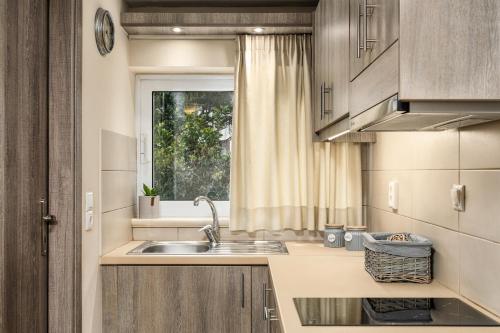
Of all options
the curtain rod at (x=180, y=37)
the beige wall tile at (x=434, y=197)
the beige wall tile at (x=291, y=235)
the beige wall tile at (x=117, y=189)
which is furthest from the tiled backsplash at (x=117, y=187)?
the beige wall tile at (x=434, y=197)

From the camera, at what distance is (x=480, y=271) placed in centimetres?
140

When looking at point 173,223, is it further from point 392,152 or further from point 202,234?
point 392,152

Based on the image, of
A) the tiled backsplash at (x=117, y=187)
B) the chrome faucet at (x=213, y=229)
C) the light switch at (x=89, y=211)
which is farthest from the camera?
the chrome faucet at (x=213, y=229)

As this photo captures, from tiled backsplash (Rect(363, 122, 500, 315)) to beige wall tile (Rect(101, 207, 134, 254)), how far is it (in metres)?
1.49

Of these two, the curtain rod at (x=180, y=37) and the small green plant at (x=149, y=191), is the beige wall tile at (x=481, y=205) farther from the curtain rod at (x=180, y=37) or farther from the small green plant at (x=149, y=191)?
the small green plant at (x=149, y=191)

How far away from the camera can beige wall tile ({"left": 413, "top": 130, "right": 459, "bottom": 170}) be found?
158 cm

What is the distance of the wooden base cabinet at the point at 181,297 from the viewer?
2336 mm

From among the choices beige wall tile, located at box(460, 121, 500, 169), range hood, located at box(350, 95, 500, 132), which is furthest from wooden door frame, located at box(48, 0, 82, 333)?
beige wall tile, located at box(460, 121, 500, 169)

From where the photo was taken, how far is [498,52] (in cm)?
105

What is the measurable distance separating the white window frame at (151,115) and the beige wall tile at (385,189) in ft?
3.12

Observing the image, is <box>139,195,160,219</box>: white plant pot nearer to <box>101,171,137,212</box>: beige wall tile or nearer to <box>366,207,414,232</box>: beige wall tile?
<box>101,171,137,212</box>: beige wall tile

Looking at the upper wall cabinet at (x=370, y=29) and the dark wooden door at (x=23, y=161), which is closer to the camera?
the upper wall cabinet at (x=370, y=29)

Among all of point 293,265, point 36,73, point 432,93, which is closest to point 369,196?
point 293,265

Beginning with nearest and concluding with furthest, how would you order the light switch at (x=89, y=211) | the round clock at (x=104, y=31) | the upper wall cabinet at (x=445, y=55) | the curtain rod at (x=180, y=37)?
the upper wall cabinet at (x=445, y=55) < the light switch at (x=89, y=211) < the round clock at (x=104, y=31) < the curtain rod at (x=180, y=37)
